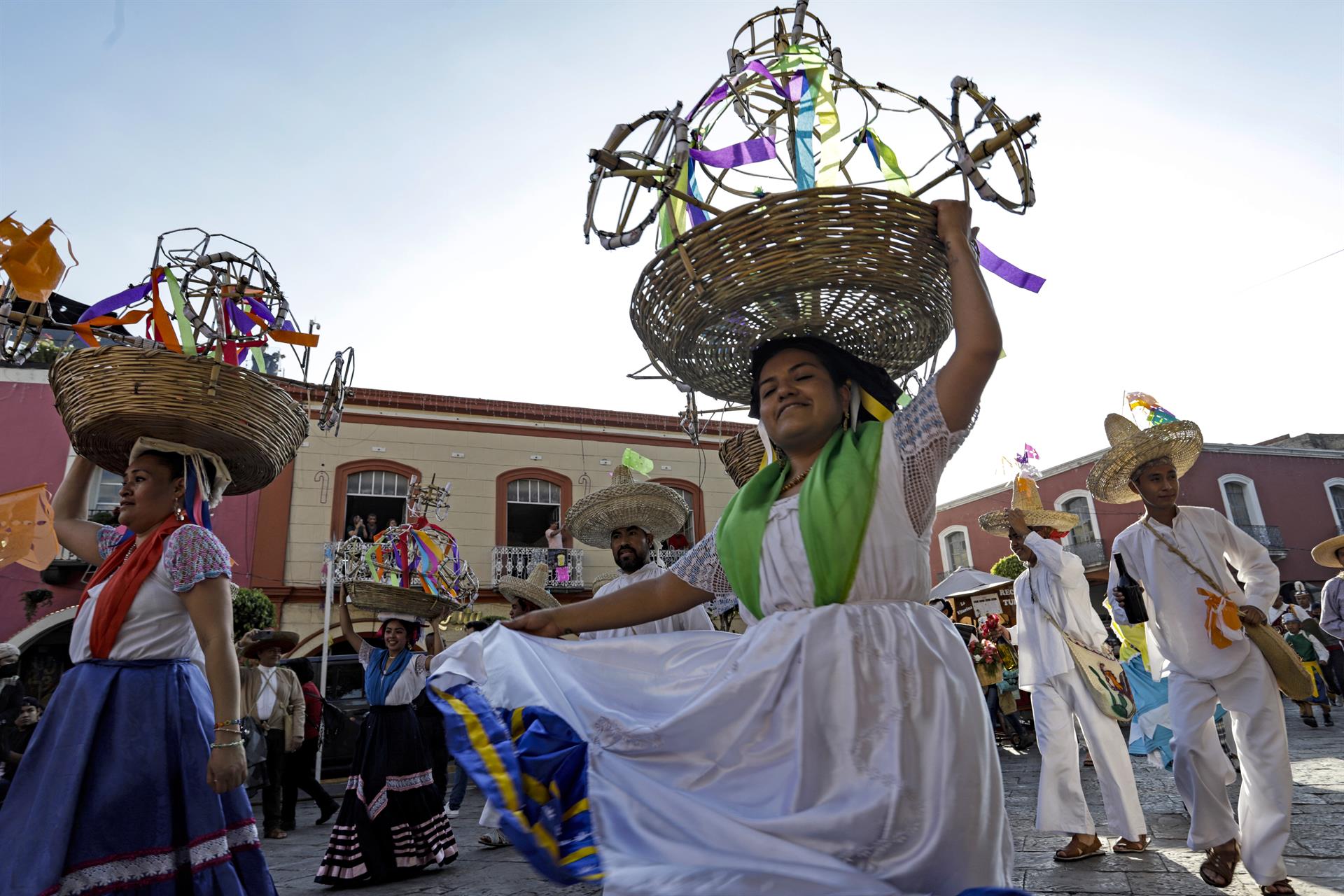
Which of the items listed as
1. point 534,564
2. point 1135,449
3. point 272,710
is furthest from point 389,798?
point 534,564

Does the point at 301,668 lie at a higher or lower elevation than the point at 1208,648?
higher

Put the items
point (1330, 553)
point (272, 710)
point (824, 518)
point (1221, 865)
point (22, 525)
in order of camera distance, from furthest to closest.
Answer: point (272, 710) < point (1330, 553) < point (22, 525) < point (1221, 865) < point (824, 518)

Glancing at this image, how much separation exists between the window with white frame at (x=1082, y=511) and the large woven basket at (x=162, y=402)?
2732cm

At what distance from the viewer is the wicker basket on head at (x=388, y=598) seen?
634cm

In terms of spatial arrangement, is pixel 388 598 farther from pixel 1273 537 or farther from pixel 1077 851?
pixel 1273 537

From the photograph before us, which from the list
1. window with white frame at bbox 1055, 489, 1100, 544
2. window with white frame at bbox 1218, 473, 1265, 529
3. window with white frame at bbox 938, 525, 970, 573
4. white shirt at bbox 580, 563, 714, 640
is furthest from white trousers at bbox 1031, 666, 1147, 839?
window with white frame at bbox 938, 525, 970, 573

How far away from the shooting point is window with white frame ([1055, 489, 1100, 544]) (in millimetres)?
27000

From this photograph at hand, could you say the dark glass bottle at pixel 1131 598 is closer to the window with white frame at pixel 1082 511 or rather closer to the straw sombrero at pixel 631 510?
the straw sombrero at pixel 631 510

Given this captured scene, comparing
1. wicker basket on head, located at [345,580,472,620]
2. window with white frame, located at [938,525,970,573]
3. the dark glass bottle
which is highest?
window with white frame, located at [938,525,970,573]

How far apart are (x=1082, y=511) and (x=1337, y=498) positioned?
28.9 feet

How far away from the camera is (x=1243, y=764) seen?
3.87 metres

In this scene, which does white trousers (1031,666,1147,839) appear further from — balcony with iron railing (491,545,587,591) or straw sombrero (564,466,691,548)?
balcony with iron railing (491,545,587,591)

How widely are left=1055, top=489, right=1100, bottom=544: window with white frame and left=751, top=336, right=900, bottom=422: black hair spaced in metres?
27.0

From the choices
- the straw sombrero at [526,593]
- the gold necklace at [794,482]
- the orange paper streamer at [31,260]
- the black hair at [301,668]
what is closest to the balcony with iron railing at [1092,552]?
the straw sombrero at [526,593]
